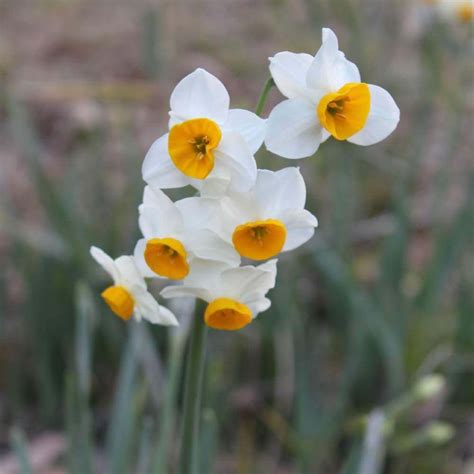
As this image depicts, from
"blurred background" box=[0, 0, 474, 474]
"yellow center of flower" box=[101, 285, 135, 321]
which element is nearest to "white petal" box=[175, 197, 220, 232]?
"yellow center of flower" box=[101, 285, 135, 321]

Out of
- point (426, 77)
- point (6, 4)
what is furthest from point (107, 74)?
point (426, 77)

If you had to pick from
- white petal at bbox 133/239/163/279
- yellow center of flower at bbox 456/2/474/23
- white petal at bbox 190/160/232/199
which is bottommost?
white petal at bbox 133/239/163/279

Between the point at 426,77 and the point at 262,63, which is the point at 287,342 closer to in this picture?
the point at 426,77

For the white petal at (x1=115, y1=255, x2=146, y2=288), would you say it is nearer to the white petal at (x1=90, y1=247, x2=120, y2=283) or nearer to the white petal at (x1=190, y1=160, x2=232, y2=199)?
the white petal at (x1=90, y1=247, x2=120, y2=283)

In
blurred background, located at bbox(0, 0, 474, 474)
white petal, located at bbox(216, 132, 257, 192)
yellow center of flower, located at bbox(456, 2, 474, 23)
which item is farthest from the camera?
yellow center of flower, located at bbox(456, 2, 474, 23)

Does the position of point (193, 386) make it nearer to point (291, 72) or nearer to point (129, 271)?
point (129, 271)
